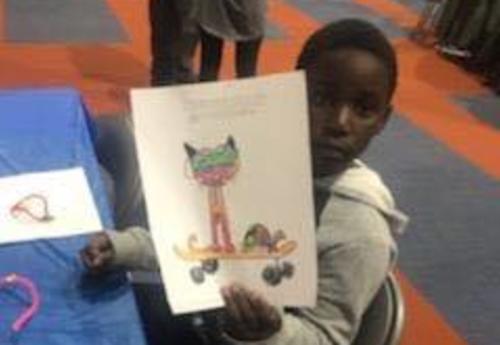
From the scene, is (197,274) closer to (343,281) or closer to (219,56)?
(343,281)

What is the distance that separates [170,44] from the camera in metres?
3.57

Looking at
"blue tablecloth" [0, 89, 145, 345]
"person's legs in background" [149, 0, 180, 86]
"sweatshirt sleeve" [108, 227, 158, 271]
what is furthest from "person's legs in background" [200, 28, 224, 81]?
"sweatshirt sleeve" [108, 227, 158, 271]

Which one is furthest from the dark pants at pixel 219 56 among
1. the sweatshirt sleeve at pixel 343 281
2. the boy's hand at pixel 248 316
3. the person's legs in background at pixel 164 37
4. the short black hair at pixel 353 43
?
the boy's hand at pixel 248 316

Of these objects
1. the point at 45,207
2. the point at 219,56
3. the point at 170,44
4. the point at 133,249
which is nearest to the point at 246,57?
the point at 219,56

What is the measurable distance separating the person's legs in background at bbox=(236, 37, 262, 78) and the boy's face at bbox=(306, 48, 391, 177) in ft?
7.73

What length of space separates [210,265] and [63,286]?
329 millimetres

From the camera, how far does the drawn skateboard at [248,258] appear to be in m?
0.98

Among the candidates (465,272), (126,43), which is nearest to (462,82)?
(126,43)

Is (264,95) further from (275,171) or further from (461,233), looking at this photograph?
(461,233)

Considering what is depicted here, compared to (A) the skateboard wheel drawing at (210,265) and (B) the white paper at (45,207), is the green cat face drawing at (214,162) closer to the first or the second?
(A) the skateboard wheel drawing at (210,265)

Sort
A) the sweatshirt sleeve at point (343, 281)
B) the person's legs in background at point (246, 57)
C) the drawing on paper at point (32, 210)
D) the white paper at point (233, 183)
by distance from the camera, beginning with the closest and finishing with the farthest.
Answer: the white paper at point (233, 183), the sweatshirt sleeve at point (343, 281), the drawing on paper at point (32, 210), the person's legs in background at point (246, 57)

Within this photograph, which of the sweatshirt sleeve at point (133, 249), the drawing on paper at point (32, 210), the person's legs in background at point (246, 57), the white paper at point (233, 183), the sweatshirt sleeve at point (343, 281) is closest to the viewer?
the white paper at point (233, 183)

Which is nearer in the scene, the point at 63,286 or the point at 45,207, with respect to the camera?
the point at 63,286

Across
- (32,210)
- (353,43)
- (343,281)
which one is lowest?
(32,210)
